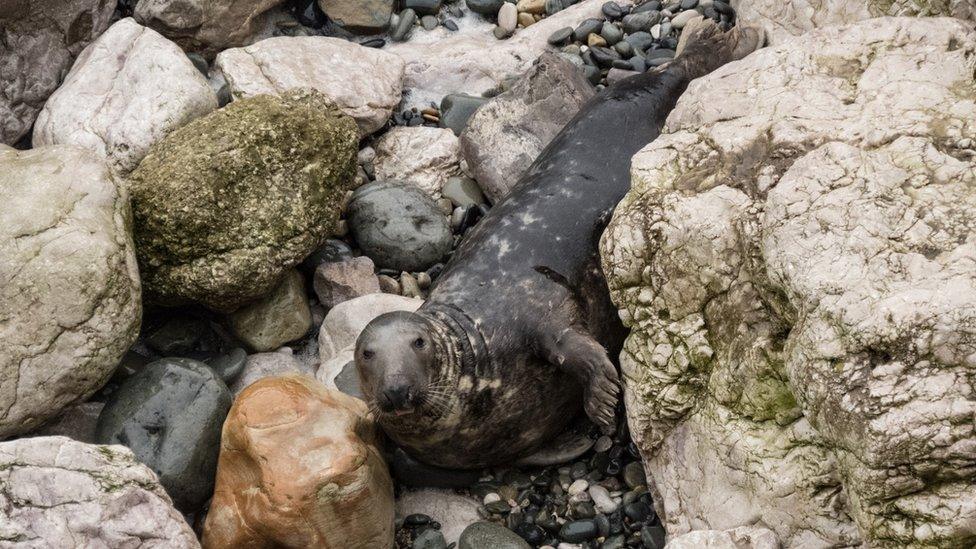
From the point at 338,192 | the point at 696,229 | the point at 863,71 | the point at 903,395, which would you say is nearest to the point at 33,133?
the point at 338,192

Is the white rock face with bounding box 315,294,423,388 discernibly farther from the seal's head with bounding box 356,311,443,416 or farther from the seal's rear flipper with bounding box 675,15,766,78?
the seal's rear flipper with bounding box 675,15,766,78

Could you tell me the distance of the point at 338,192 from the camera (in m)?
7.53

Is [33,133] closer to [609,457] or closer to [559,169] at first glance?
[559,169]

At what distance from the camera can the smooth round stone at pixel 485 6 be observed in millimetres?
9500

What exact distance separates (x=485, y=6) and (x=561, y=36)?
2.65ft

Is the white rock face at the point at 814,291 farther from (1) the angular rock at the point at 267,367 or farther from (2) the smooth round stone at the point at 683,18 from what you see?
(2) the smooth round stone at the point at 683,18

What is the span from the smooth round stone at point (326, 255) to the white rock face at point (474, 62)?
1661 millimetres

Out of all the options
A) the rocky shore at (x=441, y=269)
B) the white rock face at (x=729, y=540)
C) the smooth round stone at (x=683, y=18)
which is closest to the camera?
the rocky shore at (x=441, y=269)

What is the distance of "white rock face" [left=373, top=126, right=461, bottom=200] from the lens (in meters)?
8.30

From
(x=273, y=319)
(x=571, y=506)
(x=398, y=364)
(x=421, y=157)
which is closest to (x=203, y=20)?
(x=421, y=157)

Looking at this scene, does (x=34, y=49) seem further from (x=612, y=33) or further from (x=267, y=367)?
(x=612, y=33)

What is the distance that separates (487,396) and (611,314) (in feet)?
2.93

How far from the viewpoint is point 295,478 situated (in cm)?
580

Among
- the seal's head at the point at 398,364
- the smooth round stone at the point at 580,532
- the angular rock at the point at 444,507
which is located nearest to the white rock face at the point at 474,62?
the seal's head at the point at 398,364
